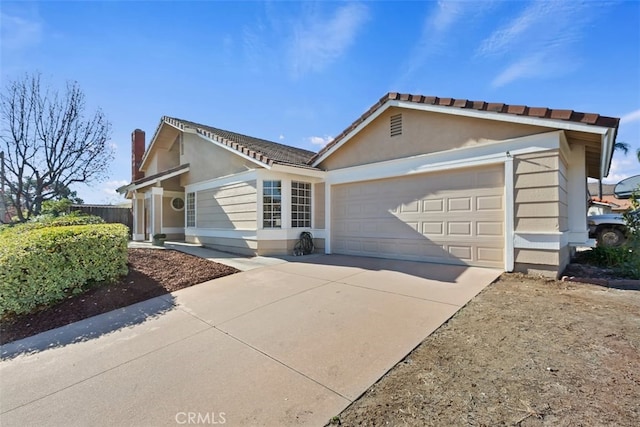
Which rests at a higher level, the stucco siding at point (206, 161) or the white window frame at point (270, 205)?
the stucco siding at point (206, 161)

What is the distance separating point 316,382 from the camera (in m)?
2.62

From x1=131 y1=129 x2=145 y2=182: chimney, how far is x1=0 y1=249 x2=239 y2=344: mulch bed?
11885 mm

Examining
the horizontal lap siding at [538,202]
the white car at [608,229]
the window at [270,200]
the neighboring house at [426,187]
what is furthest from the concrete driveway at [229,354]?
the white car at [608,229]

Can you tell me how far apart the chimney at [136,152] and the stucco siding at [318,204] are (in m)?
13.8

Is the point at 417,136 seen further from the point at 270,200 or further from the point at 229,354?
the point at 229,354

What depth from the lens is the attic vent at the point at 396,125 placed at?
8.05 meters

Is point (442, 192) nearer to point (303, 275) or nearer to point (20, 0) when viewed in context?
point (303, 275)

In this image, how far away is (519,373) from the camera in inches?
105

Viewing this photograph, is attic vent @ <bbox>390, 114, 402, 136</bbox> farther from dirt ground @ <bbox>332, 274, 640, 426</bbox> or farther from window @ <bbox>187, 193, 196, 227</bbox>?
window @ <bbox>187, 193, 196, 227</bbox>

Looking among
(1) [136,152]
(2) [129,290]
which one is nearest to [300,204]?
(2) [129,290]

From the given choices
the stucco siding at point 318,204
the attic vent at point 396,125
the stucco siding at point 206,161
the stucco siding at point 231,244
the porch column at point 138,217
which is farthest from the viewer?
the porch column at point 138,217

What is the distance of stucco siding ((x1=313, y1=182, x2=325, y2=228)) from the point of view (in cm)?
991

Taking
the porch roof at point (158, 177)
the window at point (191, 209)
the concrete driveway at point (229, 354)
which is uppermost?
the porch roof at point (158, 177)

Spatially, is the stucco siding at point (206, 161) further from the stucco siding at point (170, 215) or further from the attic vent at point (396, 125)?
the attic vent at point (396, 125)
